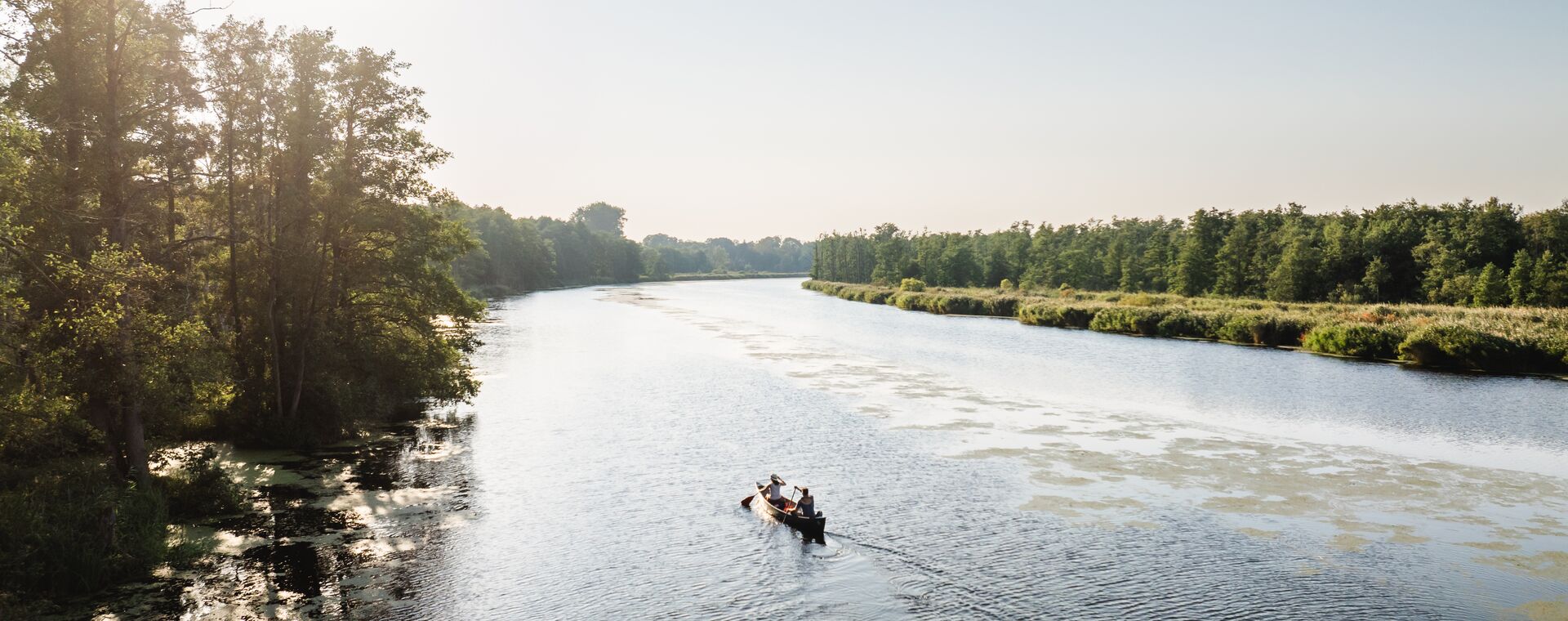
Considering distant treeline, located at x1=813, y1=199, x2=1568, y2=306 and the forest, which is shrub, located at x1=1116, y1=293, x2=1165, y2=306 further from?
the forest

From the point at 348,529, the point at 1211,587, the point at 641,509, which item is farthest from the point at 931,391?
the point at 348,529

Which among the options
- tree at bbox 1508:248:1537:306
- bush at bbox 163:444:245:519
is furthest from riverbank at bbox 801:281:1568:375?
bush at bbox 163:444:245:519

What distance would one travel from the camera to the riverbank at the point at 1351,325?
46.3m

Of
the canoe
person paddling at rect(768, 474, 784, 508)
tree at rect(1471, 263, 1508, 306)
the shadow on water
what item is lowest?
the shadow on water

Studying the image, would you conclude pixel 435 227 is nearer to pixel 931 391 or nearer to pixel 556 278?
pixel 931 391

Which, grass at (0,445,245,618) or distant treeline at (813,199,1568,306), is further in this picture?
distant treeline at (813,199,1568,306)

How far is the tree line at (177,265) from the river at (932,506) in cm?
189

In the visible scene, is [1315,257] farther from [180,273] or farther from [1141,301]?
[180,273]

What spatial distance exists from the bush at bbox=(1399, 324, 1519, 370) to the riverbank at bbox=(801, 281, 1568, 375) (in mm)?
42

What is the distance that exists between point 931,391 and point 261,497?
27.6m

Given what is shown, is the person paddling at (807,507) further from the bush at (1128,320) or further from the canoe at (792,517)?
the bush at (1128,320)

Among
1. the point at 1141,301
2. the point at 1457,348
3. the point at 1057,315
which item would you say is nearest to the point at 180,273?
the point at 1457,348

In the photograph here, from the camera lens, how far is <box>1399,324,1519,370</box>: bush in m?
46.2

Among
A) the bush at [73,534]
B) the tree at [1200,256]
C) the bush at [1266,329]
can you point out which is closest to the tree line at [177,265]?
the bush at [73,534]
